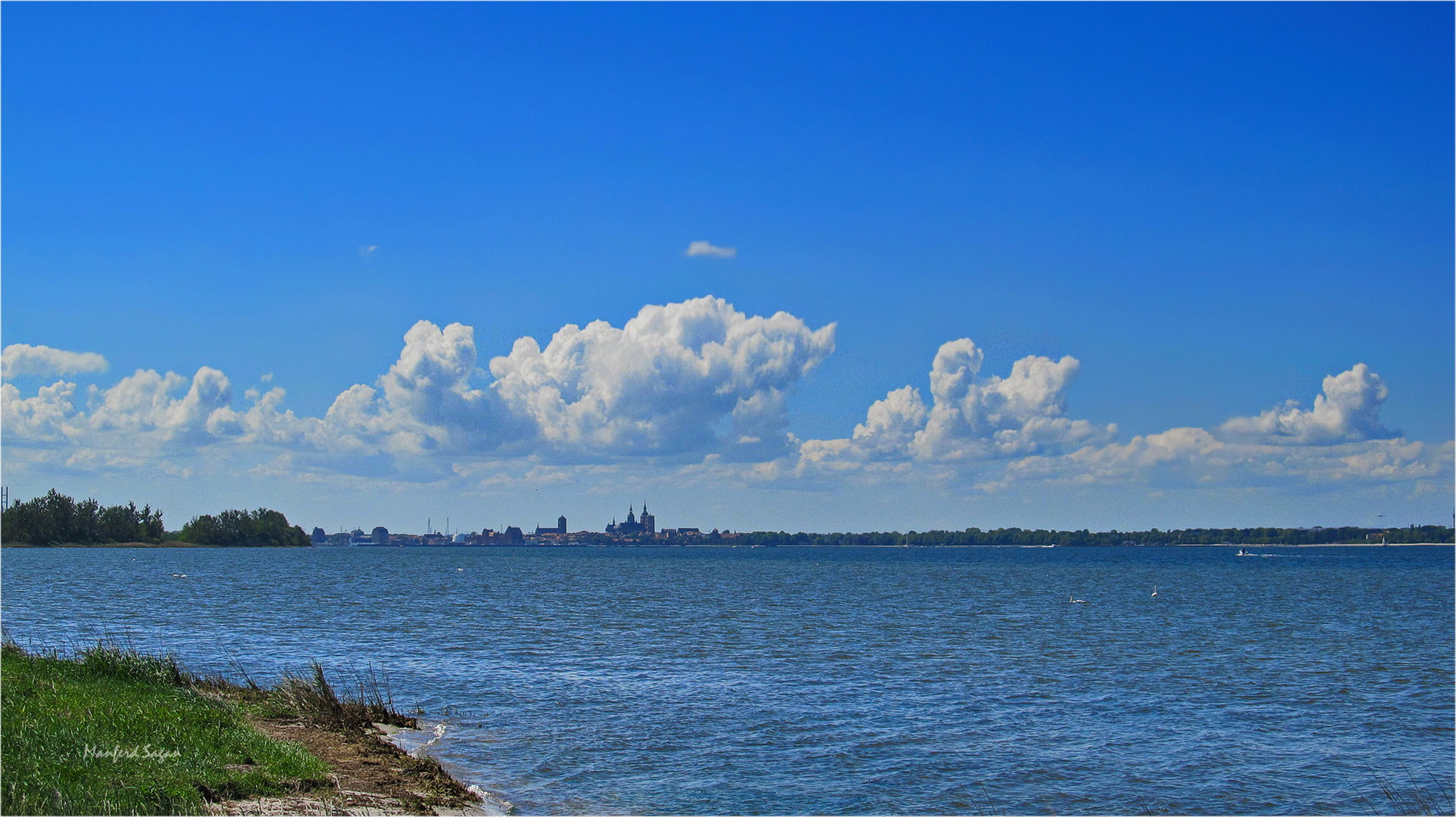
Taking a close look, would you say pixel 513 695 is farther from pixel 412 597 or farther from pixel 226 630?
pixel 412 597

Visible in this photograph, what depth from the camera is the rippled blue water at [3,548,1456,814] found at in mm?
23000

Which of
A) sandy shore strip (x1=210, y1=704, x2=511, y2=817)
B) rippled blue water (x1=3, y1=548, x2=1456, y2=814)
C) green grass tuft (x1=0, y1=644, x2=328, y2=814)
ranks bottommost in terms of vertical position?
rippled blue water (x1=3, y1=548, x2=1456, y2=814)

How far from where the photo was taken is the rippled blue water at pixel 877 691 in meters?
23.0

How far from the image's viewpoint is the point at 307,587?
10006 cm

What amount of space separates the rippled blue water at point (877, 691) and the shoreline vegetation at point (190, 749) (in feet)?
7.94

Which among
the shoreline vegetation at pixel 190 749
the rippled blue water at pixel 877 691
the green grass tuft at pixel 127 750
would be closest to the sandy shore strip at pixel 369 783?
the shoreline vegetation at pixel 190 749

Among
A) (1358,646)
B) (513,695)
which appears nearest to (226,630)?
(513,695)

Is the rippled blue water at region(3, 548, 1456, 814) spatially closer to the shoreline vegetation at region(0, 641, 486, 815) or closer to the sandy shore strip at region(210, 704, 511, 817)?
the sandy shore strip at region(210, 704, 511, 817)

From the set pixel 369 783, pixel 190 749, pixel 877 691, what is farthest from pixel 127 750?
pixel 877 691

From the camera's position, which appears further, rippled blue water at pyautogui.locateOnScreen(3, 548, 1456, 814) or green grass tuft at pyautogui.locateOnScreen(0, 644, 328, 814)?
rippled blue water at pyautogui.locateOnScreen(3, 548, 1456, 814)

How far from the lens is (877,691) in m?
34.7

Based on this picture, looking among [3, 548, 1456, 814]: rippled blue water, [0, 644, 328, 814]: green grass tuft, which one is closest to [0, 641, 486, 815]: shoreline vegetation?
[0, 644, 328, 814]: green grass tuft

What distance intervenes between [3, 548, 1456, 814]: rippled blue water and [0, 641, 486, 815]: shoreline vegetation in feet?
7.94

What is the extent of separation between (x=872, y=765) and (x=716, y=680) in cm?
1290
